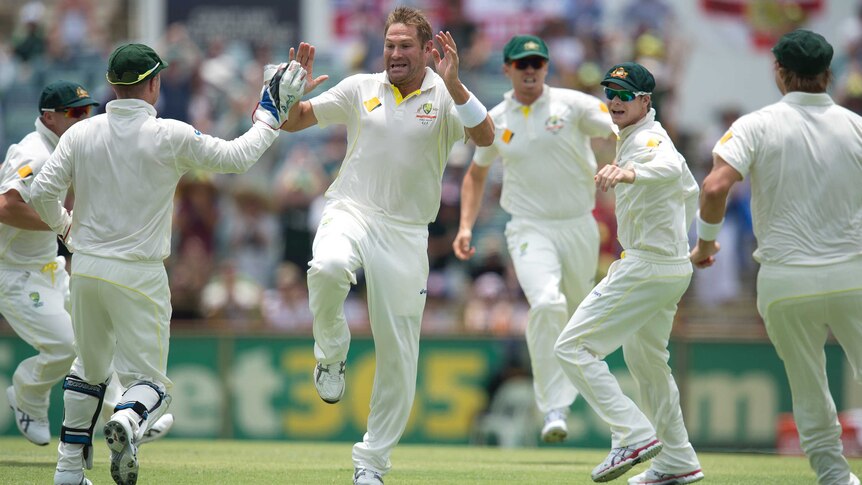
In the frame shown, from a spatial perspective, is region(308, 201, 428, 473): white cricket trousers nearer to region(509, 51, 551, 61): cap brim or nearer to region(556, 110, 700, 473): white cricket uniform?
region(556, 110, 700, 473): white cricket uniform

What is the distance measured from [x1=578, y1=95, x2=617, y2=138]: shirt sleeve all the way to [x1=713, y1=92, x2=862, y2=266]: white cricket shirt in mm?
2962

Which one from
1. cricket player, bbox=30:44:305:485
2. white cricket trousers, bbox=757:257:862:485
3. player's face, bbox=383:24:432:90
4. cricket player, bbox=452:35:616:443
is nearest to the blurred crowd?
cricket player, bbox=452:35:616:443

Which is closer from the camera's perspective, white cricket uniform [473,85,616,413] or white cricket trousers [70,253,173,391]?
white cricket trousers [70,253,173,391]

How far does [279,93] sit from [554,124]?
327 centimetres

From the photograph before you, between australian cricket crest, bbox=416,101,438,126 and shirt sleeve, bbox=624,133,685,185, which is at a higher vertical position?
australian cricket crest, bbox=416,101,438,126

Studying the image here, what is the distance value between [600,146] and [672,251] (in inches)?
280

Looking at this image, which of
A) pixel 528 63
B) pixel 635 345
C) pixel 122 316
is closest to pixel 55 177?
pixel 122 316

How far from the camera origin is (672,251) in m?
7.61

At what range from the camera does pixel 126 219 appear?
724cm

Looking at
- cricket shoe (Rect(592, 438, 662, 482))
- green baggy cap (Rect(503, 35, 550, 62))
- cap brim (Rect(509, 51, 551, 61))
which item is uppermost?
green baggy cap (Rect(503, 35, 550, 62))

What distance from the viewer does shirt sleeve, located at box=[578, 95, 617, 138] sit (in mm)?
10078

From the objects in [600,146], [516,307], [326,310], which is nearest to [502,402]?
[516,307]

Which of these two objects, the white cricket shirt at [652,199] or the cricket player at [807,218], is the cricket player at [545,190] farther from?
the cricket player at [807,218]

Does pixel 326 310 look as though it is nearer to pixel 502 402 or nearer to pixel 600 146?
pixel 502 402
